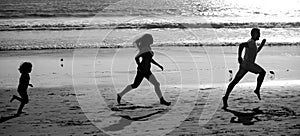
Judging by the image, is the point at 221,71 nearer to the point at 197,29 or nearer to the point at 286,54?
the point at 286,54

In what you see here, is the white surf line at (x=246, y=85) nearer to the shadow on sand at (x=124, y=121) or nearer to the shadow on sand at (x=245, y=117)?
the shadow on sand at (x=245, y=117)

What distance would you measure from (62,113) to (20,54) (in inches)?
432

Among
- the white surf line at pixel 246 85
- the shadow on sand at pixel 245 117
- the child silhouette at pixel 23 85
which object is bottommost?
the shadow on sand at pixel 245 117

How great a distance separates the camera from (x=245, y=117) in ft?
23.9

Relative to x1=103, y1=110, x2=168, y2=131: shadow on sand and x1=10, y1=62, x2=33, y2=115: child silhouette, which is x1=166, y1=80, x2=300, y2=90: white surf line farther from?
x1=10, y1=62, x2=33, y2=115: child silhouette

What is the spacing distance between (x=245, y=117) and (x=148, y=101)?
2.12 m

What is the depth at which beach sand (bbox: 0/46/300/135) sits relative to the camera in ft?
21.9

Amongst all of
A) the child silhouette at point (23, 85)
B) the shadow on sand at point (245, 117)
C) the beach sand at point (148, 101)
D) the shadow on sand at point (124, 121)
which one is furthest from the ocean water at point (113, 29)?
the shadow on sand at point (124, 121)

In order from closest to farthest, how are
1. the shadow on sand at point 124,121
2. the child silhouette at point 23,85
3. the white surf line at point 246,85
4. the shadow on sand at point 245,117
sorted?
the shadow on sand at point 124,121
the shadow on sand at point 245,117
the child silhouette at point 23,85
the white surf line at point 246,85

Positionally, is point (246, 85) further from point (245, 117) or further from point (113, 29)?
point (113, 29)

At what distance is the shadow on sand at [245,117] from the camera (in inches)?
276

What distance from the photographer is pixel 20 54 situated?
17859 millimetres

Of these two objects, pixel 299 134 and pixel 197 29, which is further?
pixel 197 29

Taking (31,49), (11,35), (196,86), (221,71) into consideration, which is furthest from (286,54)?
(11,35)
